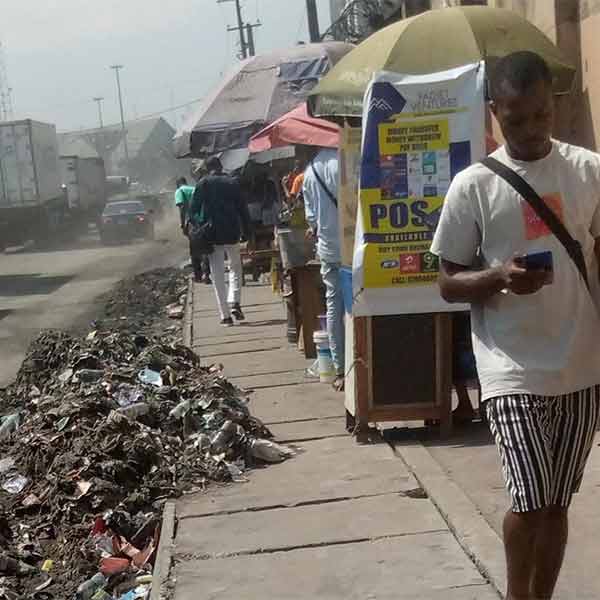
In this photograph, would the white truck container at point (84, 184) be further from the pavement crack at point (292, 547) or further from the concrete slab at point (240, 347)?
the pavement crack at point (292, 547)

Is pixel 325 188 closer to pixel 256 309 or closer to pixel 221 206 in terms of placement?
pixel 221 206

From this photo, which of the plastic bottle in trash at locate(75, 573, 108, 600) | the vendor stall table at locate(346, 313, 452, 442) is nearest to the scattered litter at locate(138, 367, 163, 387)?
the vendor stall table at locate(346, 313, 452, 442)

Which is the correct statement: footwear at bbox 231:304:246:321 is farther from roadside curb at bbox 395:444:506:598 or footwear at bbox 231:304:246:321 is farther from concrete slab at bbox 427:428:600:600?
roadside curb at bbox 395:444:506:598

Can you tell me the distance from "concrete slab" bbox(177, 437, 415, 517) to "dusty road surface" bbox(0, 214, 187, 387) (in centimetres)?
677

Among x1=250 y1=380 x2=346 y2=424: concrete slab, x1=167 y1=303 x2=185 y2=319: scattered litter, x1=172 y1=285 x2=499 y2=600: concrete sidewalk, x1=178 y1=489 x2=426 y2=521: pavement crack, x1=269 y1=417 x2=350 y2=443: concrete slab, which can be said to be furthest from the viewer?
x1=167 y1=303 x2=185 y2=319: scattered litter

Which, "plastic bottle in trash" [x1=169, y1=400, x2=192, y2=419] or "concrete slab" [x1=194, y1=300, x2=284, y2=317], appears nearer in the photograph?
"plastic bottle in trash" [x1=169, y1=400, x2=192, y2=419]

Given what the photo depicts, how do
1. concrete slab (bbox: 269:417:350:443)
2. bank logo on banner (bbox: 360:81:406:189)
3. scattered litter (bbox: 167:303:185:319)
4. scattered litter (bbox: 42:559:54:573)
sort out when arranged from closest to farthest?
scattered litter (bbox: 42:559:54:573) < bank logo on banner (bbox: 360:81:406:189) < concrete slab (bbox: 269:417:350:443) < scattered litter (bbox: 167:303:185:319)

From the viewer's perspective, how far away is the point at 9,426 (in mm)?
9352

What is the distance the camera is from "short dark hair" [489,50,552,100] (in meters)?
3.62

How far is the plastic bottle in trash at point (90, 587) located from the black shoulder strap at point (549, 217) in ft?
9.84

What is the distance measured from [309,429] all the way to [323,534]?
8.10 feet

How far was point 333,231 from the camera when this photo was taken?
9.02m

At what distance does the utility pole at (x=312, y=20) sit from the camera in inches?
1580

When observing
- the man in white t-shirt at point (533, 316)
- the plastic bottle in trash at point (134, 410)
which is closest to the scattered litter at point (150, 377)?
the plastic bottle in trash at point (134, 410)
